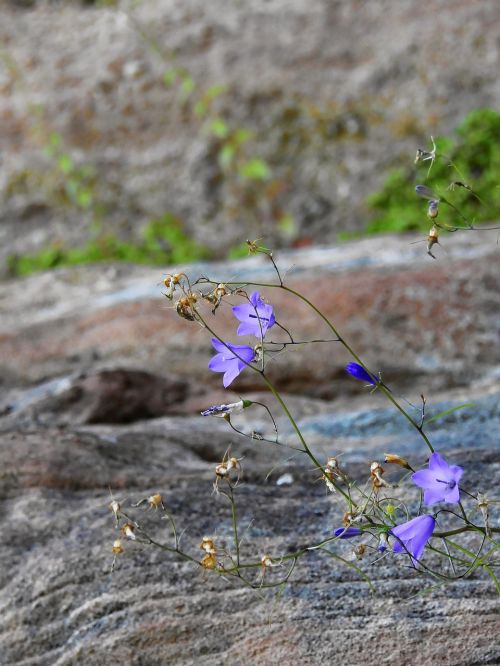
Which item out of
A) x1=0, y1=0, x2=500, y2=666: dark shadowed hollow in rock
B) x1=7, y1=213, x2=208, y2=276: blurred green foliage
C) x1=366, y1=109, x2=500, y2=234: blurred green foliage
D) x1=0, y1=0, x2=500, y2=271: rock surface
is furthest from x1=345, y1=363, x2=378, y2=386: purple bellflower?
x1=7, y1=213, x2=208, y2=276: blurred green foliage

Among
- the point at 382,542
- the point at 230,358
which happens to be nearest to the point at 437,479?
the point at 382,542

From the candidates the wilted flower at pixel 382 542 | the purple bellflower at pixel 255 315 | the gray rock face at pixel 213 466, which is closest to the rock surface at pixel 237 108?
the gray rock face at pixel 213 466

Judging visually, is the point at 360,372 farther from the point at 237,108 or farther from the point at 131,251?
the point at 237,108

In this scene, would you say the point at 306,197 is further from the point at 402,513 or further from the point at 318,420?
the point at 402,513

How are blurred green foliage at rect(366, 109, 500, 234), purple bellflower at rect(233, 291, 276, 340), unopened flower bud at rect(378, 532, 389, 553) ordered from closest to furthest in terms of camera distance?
unopened flower bud at rect(378, 532, 389, 553) → purple bellflower at rect(233, 291, 276, 340) → blurred green foliage at rect(366, 109, 500, 234)

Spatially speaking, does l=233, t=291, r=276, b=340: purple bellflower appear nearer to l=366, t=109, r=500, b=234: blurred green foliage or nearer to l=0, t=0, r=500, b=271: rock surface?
l=366, t=109, r=500, b=234: blurred green foliage

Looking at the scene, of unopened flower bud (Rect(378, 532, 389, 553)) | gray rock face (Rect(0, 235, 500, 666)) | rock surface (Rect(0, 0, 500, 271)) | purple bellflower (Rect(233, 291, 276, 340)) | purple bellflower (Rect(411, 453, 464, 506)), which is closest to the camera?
purple bellflower (Rect(411, 453, 464, 506))
